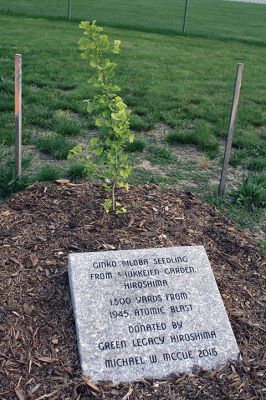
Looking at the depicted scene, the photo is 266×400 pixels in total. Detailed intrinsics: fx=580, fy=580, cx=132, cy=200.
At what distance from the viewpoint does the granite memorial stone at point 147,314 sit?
3.33 m

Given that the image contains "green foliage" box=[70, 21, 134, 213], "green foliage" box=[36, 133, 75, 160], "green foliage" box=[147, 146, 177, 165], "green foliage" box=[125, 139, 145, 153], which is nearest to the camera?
"green foliage" box=[70, 21, 134, 213]

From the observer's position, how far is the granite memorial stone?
333 centimetres

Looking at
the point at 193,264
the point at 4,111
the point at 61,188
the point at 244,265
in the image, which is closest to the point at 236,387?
the point at 193,264

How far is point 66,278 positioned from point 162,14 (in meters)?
18.6

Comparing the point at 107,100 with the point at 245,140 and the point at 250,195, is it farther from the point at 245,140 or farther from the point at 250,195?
the point at 245,140

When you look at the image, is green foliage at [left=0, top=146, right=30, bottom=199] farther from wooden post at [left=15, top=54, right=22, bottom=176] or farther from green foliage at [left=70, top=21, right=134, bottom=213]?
green foliage at [left=70, top=21, right=134, bottom=213]

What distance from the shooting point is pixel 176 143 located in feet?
22.4

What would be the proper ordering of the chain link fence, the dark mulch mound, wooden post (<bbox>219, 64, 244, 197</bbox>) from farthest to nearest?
the chain link fence
wooden post (<bbox>219, 64, 244, 197</bbox>)
the dark mulch mound

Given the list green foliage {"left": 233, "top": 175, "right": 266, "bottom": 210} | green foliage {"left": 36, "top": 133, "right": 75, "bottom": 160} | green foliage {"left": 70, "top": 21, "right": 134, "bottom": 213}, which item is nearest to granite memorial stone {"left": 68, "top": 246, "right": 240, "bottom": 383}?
green foliage {"left": 70, "top": 21, "right": 134, "bottom": 213}

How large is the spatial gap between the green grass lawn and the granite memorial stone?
1.52 meters

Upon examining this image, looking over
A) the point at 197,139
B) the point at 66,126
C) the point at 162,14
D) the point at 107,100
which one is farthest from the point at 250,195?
the point at 162,14

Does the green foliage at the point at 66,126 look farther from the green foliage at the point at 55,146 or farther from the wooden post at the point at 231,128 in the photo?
the wooden post at the point at 231,128

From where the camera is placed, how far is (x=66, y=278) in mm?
3832

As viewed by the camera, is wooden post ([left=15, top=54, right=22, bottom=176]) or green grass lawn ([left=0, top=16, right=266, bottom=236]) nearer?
wooden post ([left=15, top=54, right=22, bottom=176])
